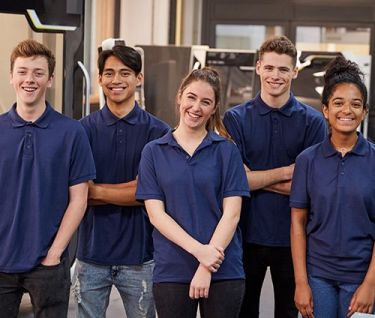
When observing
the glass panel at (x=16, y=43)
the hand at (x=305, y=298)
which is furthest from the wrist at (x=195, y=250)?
the glass panel at (x=16, y=43)

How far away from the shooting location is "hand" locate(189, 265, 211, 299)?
2.54m

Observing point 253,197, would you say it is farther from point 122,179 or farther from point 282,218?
point 122,179

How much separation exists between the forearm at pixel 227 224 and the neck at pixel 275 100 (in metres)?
0.57

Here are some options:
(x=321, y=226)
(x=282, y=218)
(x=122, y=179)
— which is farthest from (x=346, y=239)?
(x=122, y=179)

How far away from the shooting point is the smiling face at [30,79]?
8.64 feet

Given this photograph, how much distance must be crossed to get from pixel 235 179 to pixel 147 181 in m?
0.29

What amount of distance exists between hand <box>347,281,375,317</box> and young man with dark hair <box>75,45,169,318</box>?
2.40 feet

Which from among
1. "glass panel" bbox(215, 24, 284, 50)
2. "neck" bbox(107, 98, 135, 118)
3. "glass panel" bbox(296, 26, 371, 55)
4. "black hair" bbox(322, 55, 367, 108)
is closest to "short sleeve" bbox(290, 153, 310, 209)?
"black hair" bbox(322, 55, 367, 108)

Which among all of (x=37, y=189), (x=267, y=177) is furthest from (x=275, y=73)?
(x=37, y=189)

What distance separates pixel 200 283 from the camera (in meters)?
2.54

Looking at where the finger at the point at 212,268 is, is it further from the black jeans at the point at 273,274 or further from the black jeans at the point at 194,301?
the black jeans at the point at 273,274

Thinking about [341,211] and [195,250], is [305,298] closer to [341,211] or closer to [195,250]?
[341,211]

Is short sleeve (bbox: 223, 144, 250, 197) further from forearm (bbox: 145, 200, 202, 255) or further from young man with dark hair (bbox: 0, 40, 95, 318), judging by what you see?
young man with dark hair (bbox: 0, 40, 95, 318)

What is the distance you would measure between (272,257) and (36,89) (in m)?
1.13
